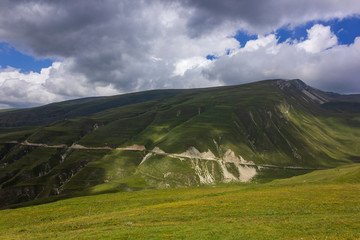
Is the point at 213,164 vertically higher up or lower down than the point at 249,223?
lower down

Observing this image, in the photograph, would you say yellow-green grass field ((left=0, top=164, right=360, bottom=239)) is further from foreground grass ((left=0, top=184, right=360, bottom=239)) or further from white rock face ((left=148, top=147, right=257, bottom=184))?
white rock face ((left=148, top=147, right=257, bottom=184))

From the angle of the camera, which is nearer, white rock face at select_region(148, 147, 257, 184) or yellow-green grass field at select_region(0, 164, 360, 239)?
yellow-green grass field at select_region(0, 164, 360, 239)

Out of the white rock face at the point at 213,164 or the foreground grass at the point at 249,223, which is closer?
the foreground grass at the point at 249,223

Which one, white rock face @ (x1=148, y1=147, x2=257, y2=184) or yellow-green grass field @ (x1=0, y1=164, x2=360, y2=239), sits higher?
yellow-green grass field @ (x1=0, y1=164, x2=360, y2=239)

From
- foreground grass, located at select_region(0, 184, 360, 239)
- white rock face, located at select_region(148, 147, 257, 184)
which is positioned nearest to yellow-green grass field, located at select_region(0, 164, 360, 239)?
foreground grass, located at select_region(0, 184, 360, 239)

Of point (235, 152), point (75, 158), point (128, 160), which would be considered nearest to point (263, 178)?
point (235, 152)

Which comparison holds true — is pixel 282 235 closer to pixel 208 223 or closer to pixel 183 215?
pixel 208 223

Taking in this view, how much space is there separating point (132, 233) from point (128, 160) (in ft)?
512

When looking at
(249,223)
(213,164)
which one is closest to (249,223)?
(249,223)

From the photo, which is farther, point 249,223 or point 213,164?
point 213,164

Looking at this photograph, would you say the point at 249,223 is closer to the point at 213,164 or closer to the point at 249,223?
the point at 249,223

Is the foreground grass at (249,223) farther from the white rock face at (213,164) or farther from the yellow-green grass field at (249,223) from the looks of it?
the white rock face at (213,164)

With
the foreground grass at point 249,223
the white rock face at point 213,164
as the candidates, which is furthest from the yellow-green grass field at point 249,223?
the white rock face at point 213,164

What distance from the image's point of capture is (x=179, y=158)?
17200 cm
